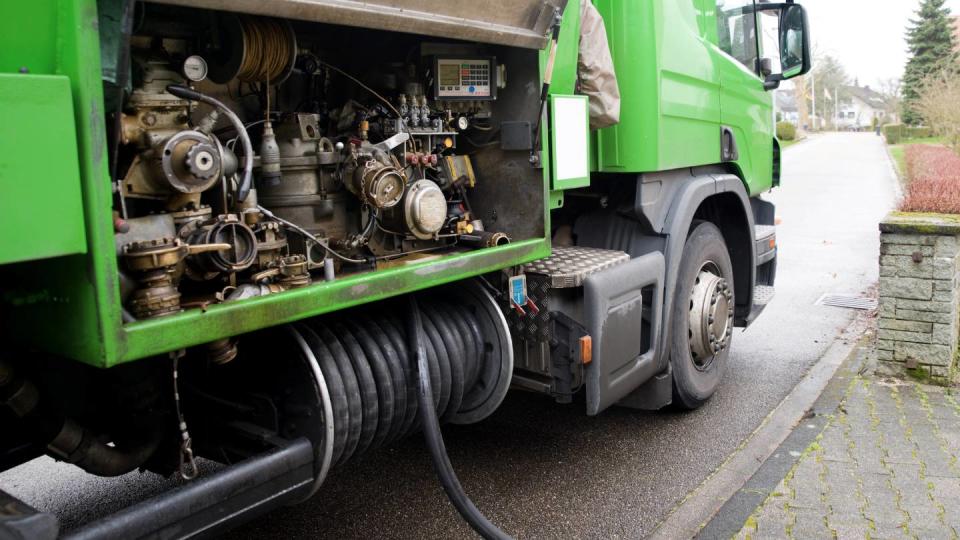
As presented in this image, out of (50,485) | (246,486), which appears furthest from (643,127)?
(50,485)

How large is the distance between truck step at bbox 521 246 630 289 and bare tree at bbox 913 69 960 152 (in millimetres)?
22602

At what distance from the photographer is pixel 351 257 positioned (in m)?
3.16

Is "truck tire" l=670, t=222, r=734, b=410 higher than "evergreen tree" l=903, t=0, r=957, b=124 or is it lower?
lower

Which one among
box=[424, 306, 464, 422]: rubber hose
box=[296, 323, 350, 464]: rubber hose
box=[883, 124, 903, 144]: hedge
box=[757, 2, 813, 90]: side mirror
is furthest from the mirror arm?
box=[883, 124, 903, 144]: hedge

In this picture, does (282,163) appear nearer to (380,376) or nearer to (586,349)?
(380,376)

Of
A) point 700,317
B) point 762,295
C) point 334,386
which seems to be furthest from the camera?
point 762,295

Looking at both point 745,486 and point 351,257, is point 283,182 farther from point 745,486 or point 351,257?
point 745,486

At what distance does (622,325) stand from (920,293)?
263 cm

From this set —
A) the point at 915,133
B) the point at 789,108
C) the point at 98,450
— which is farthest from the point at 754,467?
the point at 789,108

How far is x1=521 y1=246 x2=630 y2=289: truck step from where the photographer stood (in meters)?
3.70

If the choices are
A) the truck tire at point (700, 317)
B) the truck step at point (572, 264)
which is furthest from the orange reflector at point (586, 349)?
the truck tire at point (700, 317)

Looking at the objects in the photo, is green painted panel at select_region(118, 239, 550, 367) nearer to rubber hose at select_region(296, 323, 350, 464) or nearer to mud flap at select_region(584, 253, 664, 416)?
rubber hose at select_region(296, 323, 350, 464)

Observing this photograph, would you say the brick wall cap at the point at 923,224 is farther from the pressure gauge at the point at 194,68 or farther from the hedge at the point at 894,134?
the hedge at the point at 894,134

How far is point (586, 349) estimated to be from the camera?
368 cm
